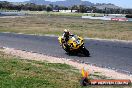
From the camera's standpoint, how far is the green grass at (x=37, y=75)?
1267cm

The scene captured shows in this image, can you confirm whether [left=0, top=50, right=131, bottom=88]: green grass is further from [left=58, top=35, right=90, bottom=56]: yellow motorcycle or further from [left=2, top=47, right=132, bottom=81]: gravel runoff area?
[left=58, top=35, right=90, bottom=56]: yellow motorcycle

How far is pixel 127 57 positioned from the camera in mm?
20953

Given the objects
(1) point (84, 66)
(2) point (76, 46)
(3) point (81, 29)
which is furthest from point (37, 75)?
(3) point (81, 29)

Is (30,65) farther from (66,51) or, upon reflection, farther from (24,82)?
(66,51)

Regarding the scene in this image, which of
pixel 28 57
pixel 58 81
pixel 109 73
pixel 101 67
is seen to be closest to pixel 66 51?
pixel 28 57

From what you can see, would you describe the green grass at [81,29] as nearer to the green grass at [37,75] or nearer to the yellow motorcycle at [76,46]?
the yellow motorcycle at [76,46]

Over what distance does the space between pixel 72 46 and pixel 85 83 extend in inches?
384

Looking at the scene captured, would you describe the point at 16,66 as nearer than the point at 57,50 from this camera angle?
Yes

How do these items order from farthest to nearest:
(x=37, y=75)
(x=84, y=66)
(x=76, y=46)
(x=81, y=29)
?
(x=81, y=29) < (x=76, y=46) < (x=84, y=66) < (x=37, y=75)

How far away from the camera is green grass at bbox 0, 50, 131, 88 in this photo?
12673 millimetres

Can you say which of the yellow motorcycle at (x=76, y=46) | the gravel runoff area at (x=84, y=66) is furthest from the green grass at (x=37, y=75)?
the yellow motorcycle at (x=76, y=46)

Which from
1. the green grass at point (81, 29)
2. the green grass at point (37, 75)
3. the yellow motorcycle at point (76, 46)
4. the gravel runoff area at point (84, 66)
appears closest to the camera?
the green grass at point (37, 75)

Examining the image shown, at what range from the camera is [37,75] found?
47.1 feet

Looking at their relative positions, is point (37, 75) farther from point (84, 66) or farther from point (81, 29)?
point (81, 29)
